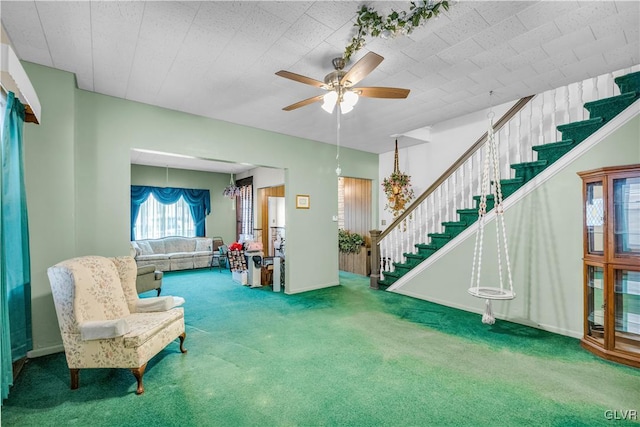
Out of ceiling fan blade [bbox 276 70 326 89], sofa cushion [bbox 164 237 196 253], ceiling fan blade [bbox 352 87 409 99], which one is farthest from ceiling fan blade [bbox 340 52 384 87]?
sofa cushion [bbox 164 237 196 253]

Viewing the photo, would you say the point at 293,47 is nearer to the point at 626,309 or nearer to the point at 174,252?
the point at 626,309

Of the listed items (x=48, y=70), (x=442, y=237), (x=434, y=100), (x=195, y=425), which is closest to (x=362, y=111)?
(x=434, y=100)

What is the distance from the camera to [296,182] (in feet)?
17.0

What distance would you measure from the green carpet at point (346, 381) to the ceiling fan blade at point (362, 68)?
2.50 meters

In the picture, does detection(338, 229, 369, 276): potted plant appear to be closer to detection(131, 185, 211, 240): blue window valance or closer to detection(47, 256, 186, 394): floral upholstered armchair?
detection(131, 185, 211, 240): blue window valance

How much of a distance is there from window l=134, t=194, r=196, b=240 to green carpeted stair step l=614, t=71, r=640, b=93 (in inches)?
368

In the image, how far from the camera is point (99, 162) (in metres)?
3.44

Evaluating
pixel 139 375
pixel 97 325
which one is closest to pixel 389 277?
pixel 139 375

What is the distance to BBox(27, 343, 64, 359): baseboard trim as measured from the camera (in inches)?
111

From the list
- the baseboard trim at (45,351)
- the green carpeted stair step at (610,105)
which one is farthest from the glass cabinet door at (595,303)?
the baseboard trim at (45,351)

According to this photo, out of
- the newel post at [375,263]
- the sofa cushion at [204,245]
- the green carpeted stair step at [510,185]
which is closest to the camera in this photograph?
the green carpeted stair step at [510,185]

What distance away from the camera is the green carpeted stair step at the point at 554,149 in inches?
130

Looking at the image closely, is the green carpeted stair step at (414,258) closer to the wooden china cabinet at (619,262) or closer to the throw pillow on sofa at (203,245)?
the wooden china cabinet at (619,262)

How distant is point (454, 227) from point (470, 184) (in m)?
0.68
